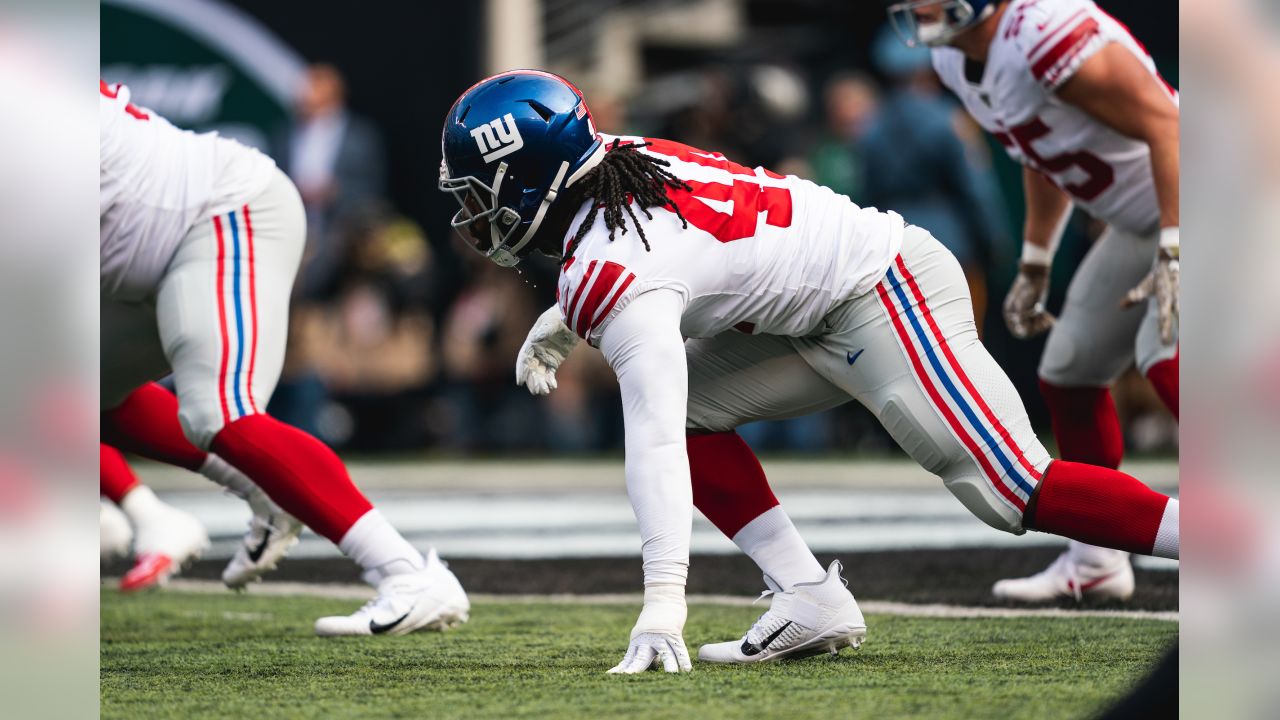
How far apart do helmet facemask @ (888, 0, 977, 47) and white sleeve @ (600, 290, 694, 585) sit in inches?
57.3

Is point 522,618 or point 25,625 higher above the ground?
point 25,625

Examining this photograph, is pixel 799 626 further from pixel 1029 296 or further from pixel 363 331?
pixel 363 331

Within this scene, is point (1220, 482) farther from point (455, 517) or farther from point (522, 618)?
point (455, 517)

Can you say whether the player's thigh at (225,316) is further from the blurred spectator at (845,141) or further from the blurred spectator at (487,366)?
the blurred spectator at (487,366)

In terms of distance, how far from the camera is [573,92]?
10.7ft

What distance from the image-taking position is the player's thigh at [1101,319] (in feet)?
14.0

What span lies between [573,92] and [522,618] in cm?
150

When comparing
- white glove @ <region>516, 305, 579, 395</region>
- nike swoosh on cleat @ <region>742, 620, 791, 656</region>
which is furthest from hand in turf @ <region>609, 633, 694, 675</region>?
white glove @ <region>516, 305, 579, 395</region>

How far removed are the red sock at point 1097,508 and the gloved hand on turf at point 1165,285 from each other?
0.71m

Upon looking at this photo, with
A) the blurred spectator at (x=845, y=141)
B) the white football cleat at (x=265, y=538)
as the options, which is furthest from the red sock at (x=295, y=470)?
the blurred spectator at (x=845, y=141)

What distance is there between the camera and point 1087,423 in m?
4.38

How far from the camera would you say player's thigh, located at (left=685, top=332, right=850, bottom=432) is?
135 inches

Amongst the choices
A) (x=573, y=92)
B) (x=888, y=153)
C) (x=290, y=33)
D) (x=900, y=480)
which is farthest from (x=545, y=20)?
(x=573, y=92)

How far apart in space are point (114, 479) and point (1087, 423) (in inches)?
112
